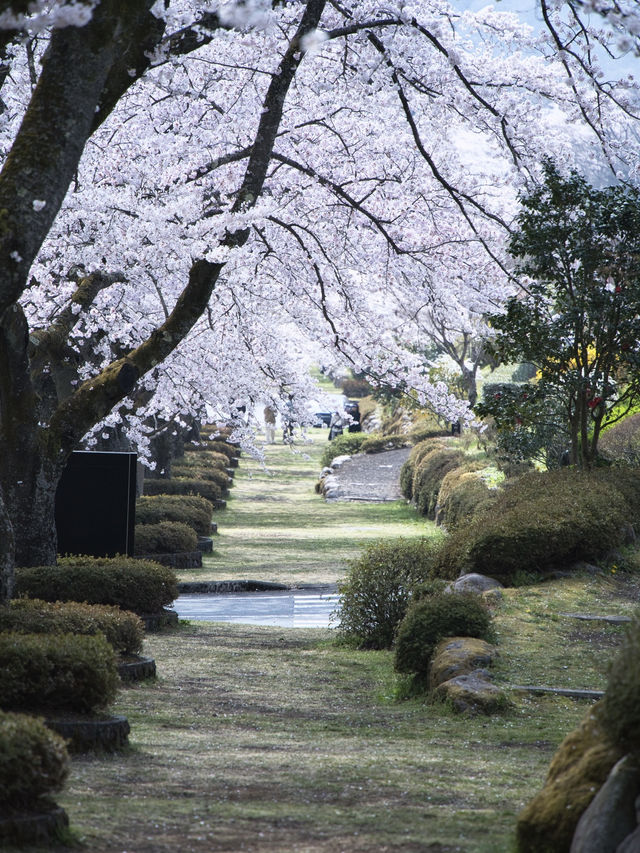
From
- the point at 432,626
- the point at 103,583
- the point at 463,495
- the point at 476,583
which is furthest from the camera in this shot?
the point at 463,495

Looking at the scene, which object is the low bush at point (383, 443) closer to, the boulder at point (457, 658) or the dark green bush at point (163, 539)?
the dark green bush at point (163, 539)

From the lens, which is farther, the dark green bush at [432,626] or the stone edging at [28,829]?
the dark green bush at [432,626]

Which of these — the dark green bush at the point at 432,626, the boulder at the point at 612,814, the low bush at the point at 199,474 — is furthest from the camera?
→ the low bush at the point at 199,474

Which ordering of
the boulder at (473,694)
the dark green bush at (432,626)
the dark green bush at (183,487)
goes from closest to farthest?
1. the boulder at (473,694)
2. the dark green bush at (432,626)
3. the dark green bush at (183,487)

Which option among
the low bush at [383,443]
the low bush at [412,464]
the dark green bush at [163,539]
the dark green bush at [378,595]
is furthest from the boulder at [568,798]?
the low bush at [383,443]

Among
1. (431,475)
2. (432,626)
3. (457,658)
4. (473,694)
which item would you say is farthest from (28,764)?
(431,475)

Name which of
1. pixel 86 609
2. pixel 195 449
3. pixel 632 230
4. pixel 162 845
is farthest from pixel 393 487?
pixel 162 845

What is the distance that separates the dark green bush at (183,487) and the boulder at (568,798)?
850 inches

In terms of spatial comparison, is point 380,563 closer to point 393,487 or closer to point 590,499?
point 590,499

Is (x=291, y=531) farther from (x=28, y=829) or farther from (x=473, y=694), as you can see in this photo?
(x=28, y=829)

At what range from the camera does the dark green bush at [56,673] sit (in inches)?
221

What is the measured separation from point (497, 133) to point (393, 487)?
75.6 feet

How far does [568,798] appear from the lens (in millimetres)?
3814

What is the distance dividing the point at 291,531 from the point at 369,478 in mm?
11982
